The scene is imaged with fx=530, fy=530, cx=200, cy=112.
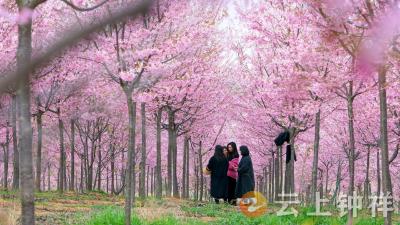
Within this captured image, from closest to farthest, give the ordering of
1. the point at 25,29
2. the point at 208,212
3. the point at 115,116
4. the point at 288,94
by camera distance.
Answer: the point at 25,29, the point at 208,212, the point at 288,94, the point at 115,116

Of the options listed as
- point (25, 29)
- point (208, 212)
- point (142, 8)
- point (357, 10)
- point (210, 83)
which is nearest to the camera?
point (142, 8)

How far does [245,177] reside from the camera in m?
13.4

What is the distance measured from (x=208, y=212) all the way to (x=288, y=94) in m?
4.61

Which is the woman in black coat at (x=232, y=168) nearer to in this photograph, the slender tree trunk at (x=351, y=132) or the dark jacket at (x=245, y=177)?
the dark jacket at (x=245, y=177)

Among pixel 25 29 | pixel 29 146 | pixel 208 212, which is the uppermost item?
pixel 25 29

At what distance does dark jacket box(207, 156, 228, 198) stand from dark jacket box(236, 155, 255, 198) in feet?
5.53

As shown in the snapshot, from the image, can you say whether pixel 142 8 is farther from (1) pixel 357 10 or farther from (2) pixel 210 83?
(2) pixel 210 83

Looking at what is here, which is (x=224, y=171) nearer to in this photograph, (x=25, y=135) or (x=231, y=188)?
(x=231, y=188)

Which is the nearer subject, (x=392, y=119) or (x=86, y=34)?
(x=86, y=34)

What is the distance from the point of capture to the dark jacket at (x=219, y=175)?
1523 cm

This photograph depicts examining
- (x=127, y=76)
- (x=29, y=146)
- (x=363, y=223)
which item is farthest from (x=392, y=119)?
(x=29, y=146)

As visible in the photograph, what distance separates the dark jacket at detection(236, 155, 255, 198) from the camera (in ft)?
43.0

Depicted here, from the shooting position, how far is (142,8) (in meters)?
0.49

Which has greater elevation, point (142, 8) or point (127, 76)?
point (127, 76)
